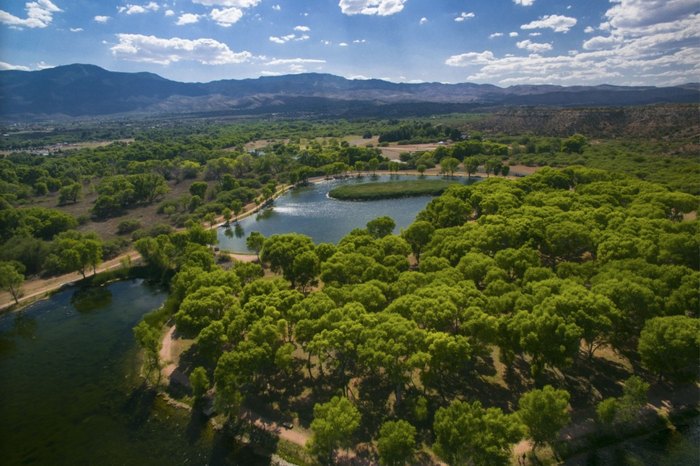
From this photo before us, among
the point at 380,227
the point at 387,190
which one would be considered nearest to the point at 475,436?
the point at 380,227

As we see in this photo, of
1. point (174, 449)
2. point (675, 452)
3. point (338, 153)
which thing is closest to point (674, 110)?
point (338, 153)

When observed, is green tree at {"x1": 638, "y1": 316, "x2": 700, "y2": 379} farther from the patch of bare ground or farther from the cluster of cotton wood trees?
the patch of bare ground

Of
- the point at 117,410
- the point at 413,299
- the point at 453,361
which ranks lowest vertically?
the point at 117,410

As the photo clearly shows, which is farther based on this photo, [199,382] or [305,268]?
[305,268]

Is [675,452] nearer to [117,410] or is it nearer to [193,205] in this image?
[117,410]

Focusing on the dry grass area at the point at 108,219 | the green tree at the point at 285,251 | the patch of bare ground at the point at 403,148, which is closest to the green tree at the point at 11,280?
the dry grass area at the point at 108,219

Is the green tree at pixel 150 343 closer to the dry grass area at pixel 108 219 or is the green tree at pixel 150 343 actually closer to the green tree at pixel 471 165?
the dry grass area at pixel 108 219

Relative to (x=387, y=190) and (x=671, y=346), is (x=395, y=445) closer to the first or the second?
(x=671, y=346)
